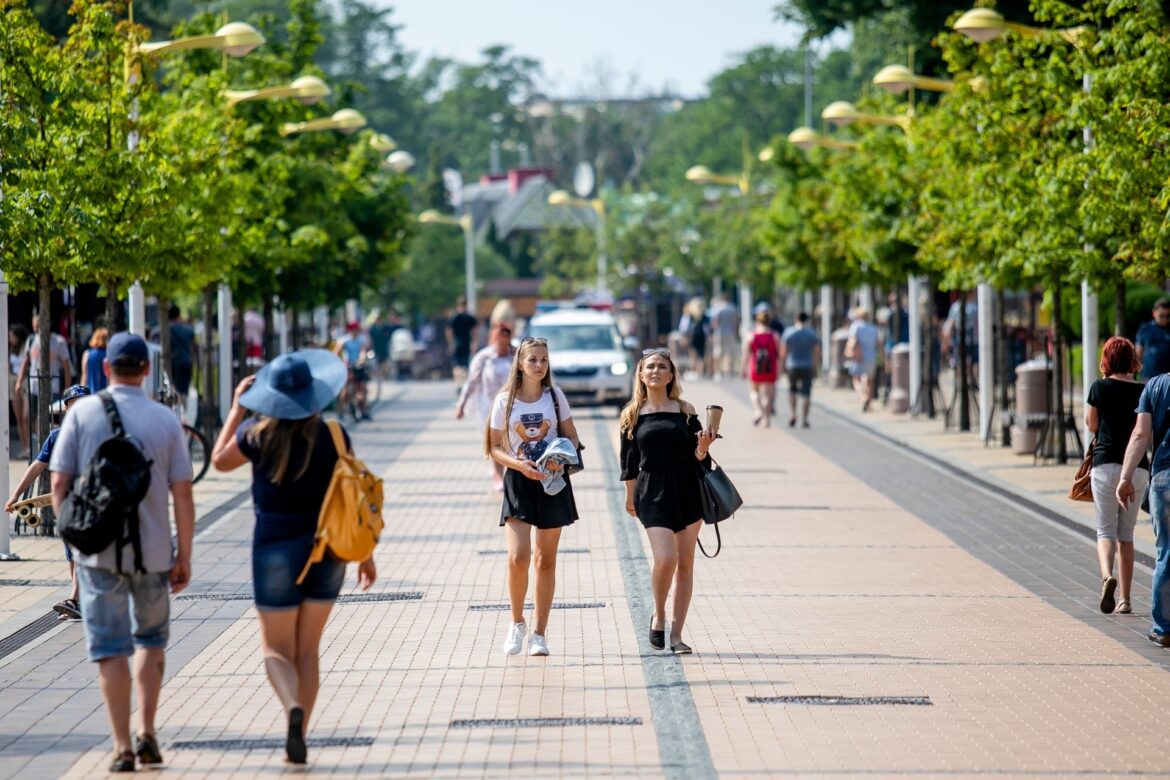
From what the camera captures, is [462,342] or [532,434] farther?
[462,342]

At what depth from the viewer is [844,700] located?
29.8 ft

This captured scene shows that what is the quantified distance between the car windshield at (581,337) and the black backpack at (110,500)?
2667 cm

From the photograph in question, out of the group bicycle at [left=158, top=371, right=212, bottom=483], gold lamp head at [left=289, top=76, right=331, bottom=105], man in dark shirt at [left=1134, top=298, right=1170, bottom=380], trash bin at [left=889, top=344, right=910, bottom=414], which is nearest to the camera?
man in dark shirt at [left=1134, top=298, right=1170, bottom=380]

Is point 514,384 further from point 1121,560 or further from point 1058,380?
point 1058,380

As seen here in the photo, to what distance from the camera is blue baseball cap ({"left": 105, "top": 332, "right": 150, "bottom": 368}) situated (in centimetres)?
773

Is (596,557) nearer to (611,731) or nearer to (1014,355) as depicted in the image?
(611,731)

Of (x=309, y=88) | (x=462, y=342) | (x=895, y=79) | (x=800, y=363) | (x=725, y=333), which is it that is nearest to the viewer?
(x=309, y=88)

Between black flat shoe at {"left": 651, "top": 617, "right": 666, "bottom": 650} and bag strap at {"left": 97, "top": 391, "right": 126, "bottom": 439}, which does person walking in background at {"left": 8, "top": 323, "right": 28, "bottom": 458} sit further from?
bag strap at {"left": 97, "top": 391, "right": 126, "bottom": 439}

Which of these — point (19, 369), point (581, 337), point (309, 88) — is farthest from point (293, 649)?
point (581, 337)

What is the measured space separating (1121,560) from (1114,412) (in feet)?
2.75

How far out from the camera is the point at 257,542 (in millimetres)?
7645

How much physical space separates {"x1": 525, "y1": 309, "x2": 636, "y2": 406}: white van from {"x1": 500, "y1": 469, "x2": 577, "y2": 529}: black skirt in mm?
21044

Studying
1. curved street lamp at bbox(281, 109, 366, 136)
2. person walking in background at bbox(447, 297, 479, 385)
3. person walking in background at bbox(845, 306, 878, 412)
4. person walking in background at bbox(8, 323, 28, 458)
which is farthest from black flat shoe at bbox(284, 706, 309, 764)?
person walking in background at bbox(447, 297, 479, 385)

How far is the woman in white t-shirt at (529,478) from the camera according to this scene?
33.6 feet
